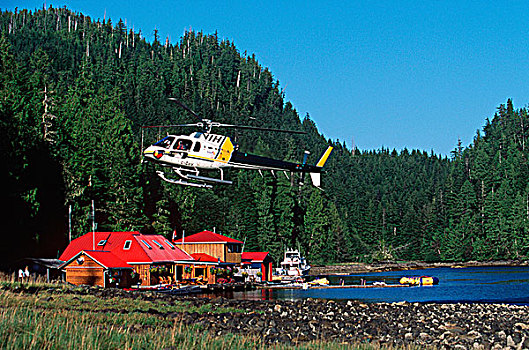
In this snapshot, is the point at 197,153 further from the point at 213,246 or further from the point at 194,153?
the point at 213,246

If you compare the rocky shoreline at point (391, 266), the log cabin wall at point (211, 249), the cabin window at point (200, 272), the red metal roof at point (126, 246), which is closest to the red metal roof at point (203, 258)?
the cabin window at point (200, 272)

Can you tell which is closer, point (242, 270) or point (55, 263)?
point (55, 263)

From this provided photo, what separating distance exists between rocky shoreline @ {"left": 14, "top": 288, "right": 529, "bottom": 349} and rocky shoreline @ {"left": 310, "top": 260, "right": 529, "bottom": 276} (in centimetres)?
7359

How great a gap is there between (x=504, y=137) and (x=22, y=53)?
134069mm

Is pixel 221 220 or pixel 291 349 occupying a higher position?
pixel 221 220

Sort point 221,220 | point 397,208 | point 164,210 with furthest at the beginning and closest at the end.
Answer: point 397,208
point 221,220
point 164,210

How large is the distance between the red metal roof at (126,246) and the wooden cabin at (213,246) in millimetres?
11632

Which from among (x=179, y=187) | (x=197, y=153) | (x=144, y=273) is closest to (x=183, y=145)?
(x=197, y=153)

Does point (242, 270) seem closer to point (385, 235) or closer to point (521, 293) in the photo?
point (521, 293)

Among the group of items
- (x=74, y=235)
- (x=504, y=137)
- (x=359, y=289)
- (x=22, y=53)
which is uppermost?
(x=22, y=53)

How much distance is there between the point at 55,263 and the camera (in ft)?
184

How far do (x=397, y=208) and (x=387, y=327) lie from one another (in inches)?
5454

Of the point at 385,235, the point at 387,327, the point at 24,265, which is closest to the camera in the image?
the point at 387,327

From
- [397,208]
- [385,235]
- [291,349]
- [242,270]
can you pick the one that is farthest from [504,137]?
[291,349]
